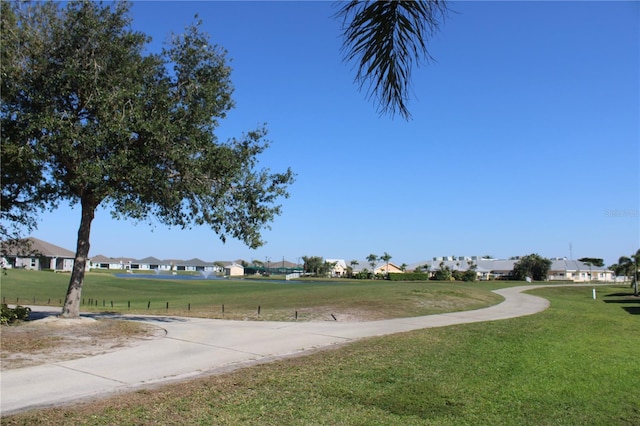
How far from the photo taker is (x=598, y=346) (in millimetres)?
12492

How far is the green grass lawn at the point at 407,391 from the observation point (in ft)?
20.2

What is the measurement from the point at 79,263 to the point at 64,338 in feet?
11.9

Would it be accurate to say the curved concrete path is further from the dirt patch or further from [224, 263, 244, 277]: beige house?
[224, 263, 244, 277]: beige house

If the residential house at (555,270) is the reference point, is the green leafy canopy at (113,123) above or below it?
above

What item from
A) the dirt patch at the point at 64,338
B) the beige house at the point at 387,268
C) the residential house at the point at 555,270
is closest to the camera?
the dirt patch at the point at 64,338

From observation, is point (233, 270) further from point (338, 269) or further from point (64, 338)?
point (64, 338)

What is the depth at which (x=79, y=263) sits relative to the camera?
50.0 ft

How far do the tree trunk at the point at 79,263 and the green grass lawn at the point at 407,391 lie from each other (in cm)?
865

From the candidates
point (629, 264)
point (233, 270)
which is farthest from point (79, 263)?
point (233, 270)

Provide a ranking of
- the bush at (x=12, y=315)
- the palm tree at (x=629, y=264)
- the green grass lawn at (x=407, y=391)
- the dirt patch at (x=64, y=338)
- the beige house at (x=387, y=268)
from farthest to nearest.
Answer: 1. the beige house at (x=387, y=268)
2. the palm tree at (x=629, y=264)
3. the bush at (x=12, y=315)
4. the dirt patch at (x=64, y=338)
5. the green grass lawn at (x=407, y=391)

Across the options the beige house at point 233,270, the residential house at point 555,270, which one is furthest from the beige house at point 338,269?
the beige house at point 233,270

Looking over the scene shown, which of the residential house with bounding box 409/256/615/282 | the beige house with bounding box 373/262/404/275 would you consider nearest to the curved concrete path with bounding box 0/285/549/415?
the residential house with bounding box 409/256/615/282

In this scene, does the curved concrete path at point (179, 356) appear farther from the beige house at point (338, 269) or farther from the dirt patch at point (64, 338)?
the beige house at point (338, 269)

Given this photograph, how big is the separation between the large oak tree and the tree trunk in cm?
3
